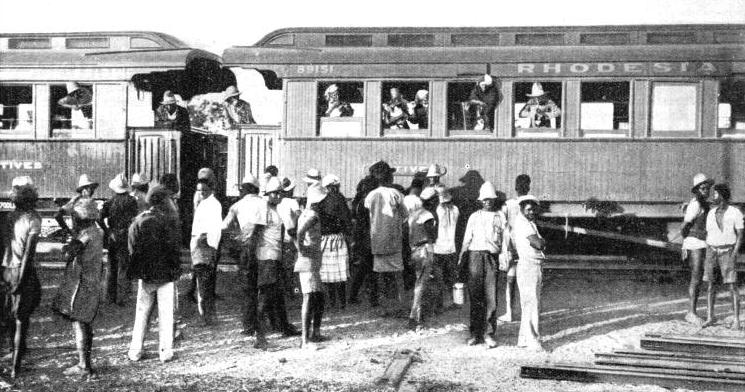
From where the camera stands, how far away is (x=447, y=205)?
27.0ft

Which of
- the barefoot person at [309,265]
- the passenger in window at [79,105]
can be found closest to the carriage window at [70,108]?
the passenger in window at [79,105]

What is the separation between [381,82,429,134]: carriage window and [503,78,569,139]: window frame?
1178 mm

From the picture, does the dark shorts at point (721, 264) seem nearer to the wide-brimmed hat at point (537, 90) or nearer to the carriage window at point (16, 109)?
the wide-brimmed hat at point (537, 90)

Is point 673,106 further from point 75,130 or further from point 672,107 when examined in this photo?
point 75,130

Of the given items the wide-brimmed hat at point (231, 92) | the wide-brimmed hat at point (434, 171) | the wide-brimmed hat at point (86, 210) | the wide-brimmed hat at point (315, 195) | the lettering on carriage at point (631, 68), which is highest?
the lettering on carriage at point (631, 68)

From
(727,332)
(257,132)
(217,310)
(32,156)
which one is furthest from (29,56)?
(727,332)

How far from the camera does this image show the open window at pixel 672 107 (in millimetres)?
9789

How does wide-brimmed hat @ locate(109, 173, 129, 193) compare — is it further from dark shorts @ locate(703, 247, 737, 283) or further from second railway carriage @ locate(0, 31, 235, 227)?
dark shorts @ locate(703, 247, 737, 283)

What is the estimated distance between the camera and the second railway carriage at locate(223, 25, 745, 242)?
32.1ft

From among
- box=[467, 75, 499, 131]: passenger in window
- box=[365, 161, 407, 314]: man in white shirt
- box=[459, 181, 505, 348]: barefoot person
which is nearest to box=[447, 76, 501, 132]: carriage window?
box=[467, 75, 499, 131]: passenger in window

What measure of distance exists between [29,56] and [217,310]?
571 centimetres

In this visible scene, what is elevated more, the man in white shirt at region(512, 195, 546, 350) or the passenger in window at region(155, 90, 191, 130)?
the passenger in window at region(155, 90, 191, 130)

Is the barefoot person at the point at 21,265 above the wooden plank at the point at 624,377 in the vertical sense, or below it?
above

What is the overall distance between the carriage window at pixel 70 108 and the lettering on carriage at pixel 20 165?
551 mm
